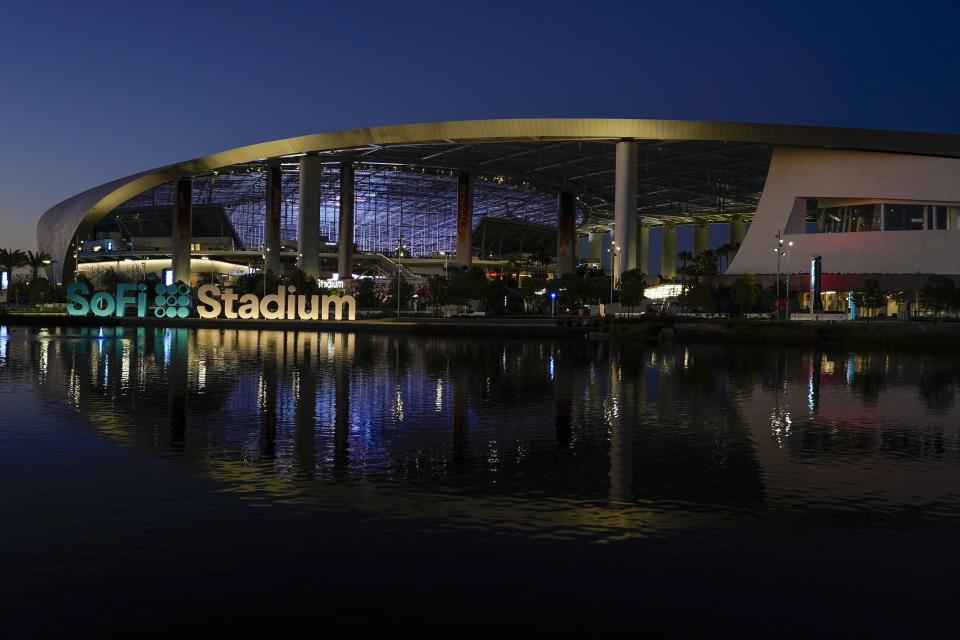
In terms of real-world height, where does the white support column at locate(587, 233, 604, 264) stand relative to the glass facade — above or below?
above

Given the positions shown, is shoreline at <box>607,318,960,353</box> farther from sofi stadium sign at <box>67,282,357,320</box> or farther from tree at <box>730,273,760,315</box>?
sofi stadium sign at <box>67,282,357,320</box>

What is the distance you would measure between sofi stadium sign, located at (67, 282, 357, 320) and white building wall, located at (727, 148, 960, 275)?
114 feet

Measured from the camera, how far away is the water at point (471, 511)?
318 inches

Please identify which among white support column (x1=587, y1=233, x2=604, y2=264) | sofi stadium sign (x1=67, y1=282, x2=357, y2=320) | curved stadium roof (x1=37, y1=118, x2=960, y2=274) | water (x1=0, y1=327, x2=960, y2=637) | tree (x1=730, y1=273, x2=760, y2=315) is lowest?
water (x1=0, y1=327, x2=960, y2=637)

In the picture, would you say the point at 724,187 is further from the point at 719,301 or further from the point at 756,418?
the point at 756,418

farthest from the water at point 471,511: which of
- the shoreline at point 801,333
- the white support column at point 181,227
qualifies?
the white support column at point 181,227

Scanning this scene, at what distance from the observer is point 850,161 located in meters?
68.2

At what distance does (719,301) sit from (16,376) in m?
61.0

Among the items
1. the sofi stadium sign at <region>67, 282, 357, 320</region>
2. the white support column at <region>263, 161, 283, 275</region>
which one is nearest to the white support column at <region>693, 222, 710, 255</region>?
the white support column at <region>263, 161, 283, 275</region>

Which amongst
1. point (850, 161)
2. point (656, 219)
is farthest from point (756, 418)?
point (656, 219)

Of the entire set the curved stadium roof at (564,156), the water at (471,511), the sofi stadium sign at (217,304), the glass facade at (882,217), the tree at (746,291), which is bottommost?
the water at (471,511)

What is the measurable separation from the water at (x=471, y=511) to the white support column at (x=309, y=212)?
2181 inches

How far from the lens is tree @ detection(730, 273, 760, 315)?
2761 inches

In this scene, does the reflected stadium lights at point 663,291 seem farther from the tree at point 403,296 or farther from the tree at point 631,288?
the tree at point 403,296
